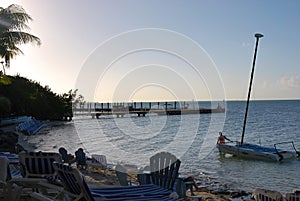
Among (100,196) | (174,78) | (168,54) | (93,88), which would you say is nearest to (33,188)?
(100,196)

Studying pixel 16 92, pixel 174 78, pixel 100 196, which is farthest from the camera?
pixel 16 92

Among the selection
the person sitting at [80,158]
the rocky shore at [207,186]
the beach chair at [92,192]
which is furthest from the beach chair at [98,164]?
the beach chair at [92,192]

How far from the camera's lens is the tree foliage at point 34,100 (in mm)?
34062

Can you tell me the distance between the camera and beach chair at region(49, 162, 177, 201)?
354 centimetres

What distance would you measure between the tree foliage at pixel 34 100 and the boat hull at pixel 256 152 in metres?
16.0

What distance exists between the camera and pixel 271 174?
58.1 ft

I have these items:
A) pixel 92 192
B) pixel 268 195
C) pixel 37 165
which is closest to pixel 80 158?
pixel 37 165

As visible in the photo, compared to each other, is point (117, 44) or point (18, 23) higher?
point (18, 23)

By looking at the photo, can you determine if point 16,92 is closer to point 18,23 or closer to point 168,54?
point 18,23

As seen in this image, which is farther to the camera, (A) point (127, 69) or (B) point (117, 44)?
(A) point (127, 69)

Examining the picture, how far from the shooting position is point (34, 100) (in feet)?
147

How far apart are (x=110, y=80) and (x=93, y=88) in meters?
0.92

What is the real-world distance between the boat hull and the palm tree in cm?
A: 1432

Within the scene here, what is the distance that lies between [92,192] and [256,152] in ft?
66.2
